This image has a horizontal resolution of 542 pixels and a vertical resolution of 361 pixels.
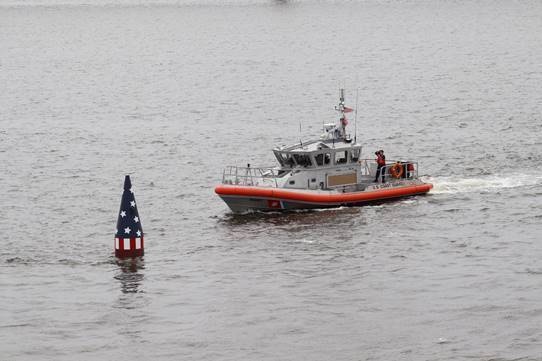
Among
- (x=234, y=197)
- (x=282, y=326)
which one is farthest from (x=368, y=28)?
(x=282, y=326)

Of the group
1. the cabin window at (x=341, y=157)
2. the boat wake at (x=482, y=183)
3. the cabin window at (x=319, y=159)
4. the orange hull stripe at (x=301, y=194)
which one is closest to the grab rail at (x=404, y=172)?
the orange hull stripe at (x=301, y=194)

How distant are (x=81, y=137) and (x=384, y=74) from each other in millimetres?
43145

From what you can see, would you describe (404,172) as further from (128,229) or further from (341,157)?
(128,229)

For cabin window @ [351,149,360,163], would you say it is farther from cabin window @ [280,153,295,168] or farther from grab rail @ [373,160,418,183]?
cabin window @ [280,153,295,168]

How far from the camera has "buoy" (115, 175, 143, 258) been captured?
142 feet

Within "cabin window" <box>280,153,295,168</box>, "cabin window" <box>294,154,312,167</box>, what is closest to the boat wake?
"cabin window" <box>294,154,312,167</box>

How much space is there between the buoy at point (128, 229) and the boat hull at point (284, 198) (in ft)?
23.0

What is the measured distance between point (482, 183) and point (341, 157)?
27.0 ft

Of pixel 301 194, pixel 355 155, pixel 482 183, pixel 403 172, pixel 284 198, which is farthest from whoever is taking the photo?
pixel 482 183

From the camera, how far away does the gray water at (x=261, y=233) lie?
36375mm

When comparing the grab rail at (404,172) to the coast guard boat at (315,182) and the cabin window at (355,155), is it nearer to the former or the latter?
the coast guard boat at (315,182)

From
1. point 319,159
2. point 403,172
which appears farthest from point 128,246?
point 403,172

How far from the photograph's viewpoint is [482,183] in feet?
188

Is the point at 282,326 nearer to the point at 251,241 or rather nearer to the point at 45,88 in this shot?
the point at 251,241
